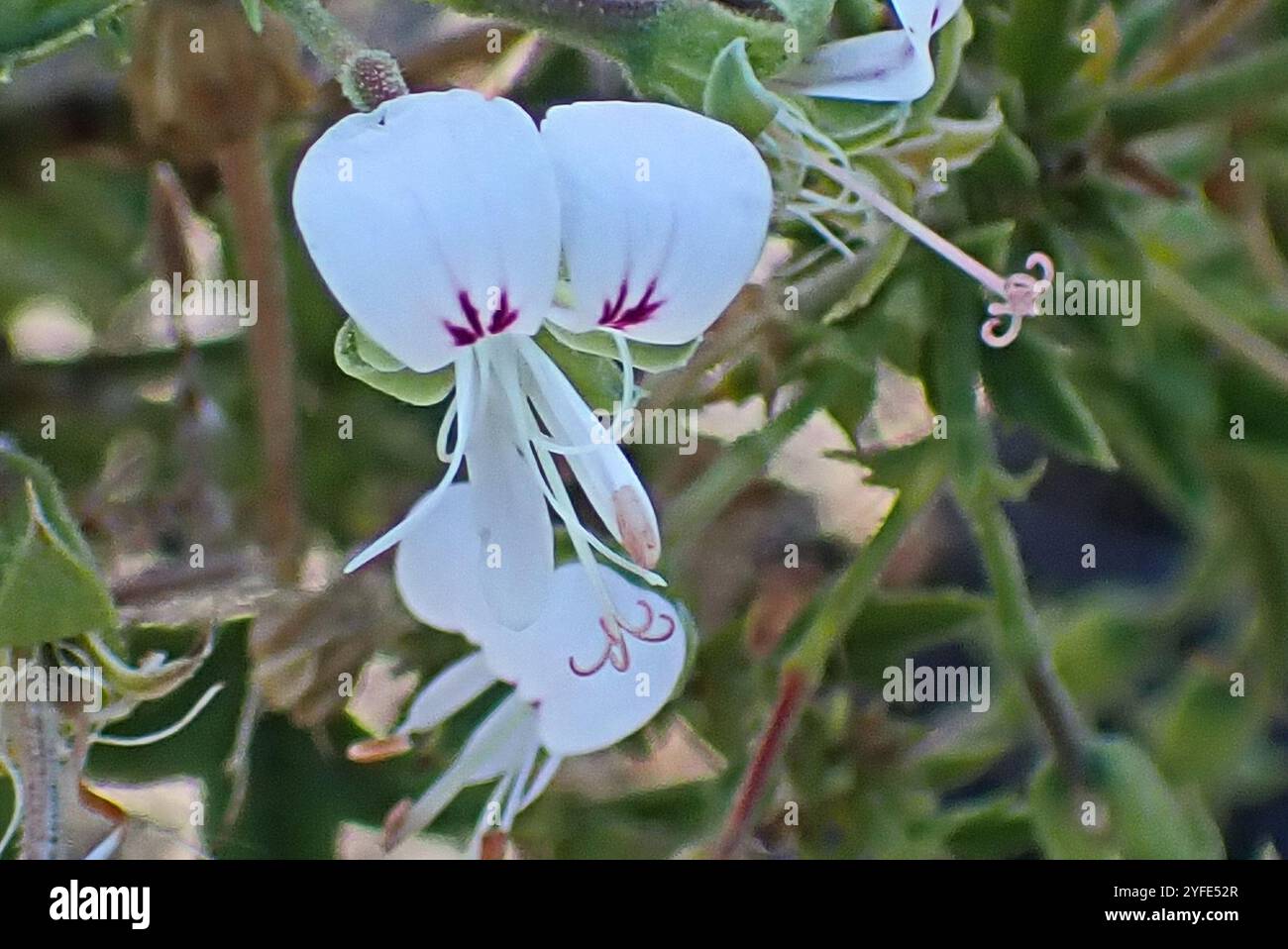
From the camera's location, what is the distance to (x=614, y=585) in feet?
2.02

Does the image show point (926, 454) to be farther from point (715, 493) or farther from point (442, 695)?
point (442, 695)

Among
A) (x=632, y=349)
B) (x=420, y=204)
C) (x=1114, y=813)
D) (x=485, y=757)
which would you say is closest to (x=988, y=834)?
(x=1114, y=813)

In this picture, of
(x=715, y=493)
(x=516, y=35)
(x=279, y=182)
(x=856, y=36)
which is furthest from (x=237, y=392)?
(x=856, y=36)

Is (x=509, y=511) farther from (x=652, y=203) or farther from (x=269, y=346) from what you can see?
(x=269, y=346)

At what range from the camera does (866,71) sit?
56cm

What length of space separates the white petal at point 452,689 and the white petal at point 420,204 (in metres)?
0.23

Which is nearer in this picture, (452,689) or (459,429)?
(459,429)

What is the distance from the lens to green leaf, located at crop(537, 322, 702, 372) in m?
0.53

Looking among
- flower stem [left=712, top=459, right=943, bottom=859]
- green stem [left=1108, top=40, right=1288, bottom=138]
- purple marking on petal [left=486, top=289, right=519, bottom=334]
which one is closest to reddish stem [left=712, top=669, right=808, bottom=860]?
flower stem [left=712, top=459, right=943, bottom=859]

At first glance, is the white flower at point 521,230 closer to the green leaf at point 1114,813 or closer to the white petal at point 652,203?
the white petal at point 652,203

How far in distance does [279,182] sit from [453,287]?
51cm

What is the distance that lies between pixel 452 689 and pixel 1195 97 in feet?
→ 1.47

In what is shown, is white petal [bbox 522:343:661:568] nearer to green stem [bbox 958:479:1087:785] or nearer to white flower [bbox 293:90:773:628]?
white flower [bbox 293:90:773:628]

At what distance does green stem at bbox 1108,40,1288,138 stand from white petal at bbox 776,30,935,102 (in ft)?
0.84
